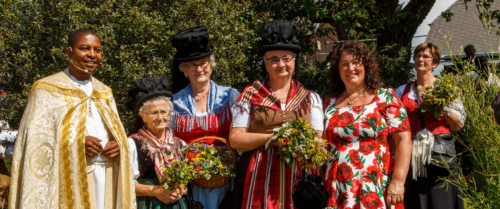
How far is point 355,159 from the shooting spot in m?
4.84

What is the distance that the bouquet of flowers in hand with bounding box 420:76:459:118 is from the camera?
5.16 m

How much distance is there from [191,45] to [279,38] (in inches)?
27.3

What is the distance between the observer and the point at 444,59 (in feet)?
29.5

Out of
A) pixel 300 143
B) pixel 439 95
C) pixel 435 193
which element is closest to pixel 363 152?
→ pixel 300 143

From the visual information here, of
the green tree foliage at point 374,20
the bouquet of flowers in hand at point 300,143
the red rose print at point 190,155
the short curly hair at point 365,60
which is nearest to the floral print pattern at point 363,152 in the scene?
the short curly hair at point 365,60

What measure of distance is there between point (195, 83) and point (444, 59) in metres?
4.70

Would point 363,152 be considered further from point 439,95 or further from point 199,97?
point 199,97

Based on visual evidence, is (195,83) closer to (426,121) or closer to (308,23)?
(426,121)

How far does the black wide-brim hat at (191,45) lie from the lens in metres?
5.16

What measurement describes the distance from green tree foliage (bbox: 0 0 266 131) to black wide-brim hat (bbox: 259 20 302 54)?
2955 millimetres

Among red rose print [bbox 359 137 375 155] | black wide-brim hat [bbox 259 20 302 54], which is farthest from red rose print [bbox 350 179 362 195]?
black wide-brim hat [bbox 259 20 302 54]

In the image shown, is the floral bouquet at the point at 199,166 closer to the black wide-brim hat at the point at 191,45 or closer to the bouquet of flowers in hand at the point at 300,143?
the bouquet of flowers in hand at the point at 300,143

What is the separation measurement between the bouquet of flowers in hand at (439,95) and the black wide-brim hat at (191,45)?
→ 163 cm

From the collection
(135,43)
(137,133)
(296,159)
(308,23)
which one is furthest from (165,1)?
(296,159)
